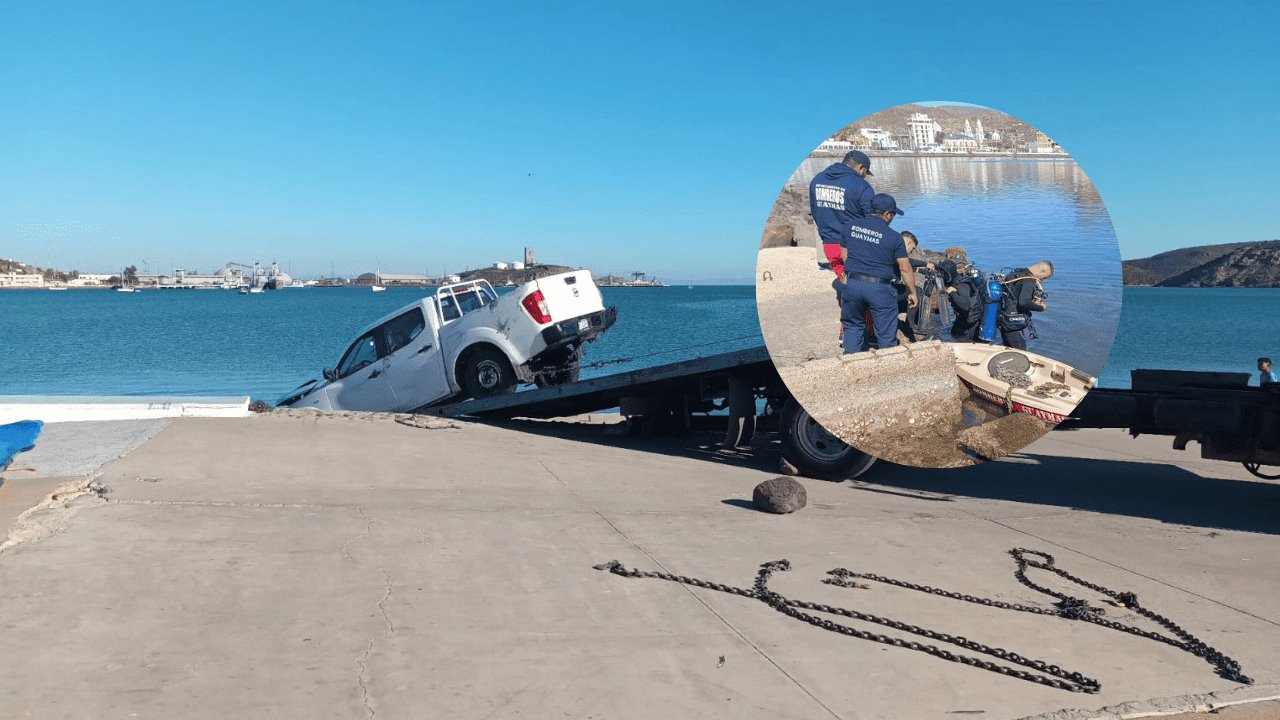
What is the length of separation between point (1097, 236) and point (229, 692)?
5.95 metres

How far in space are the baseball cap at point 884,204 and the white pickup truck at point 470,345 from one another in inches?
310

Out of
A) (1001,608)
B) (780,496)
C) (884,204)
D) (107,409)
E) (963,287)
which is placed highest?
(884,204)

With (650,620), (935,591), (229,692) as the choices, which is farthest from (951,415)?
(229,692)

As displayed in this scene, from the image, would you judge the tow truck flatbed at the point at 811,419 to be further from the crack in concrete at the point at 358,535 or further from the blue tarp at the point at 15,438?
the blue tarp at the point at 15,438

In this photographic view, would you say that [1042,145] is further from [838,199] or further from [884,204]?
[838,199]

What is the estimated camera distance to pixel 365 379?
15938 mm

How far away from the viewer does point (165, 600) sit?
560cm

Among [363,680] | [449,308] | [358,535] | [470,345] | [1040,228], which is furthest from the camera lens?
[449,308]

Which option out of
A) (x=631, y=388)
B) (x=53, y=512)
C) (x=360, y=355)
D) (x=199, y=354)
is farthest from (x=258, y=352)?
(x=53, y=512)

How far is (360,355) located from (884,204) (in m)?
11.0

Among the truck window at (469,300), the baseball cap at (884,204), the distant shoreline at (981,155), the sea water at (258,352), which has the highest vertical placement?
the distant shoreline at (981,155)

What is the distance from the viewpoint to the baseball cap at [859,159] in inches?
285

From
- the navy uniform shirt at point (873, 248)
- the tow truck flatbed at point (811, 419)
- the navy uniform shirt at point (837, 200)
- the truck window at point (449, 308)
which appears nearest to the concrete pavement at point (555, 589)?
the tow truck flatbed at point (811, 419)

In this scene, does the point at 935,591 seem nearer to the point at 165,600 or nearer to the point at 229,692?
the point at 229,692
